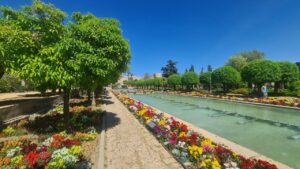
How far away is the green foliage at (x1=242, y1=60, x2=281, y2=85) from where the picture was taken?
3256cm

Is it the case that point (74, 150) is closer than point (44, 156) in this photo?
No

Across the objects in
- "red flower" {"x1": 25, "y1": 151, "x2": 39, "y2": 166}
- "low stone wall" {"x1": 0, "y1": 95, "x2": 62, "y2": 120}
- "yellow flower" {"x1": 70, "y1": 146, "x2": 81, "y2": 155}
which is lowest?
"yellow flower" {"x1": 70, "y1": 146, "x2": 81, "y2": 155}

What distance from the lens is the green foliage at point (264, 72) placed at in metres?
32.6

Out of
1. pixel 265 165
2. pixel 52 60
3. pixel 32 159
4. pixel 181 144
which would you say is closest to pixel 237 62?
pixel 181 144

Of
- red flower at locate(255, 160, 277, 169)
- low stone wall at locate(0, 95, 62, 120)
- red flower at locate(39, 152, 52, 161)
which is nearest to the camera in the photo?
red flower at locate(255, 160, 277, 169)

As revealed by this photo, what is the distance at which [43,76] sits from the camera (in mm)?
7855

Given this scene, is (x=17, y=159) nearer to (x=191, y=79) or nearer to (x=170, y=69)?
(x=191, y=79)

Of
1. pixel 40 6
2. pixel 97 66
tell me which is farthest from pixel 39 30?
pixel 97 66

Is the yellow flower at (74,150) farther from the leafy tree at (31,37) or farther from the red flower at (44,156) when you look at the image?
the leafy tree at (31,37)

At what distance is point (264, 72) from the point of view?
32688 millimetres

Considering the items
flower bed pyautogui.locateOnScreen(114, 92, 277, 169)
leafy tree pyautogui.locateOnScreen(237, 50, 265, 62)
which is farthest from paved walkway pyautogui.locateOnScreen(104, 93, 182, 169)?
leafy tree pyautogui.locateOnScreen(237, 50, 265, 62)

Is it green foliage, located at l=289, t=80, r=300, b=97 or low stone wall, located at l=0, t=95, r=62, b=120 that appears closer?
low stone wall, located at l=0, t=95, r=62, b=120

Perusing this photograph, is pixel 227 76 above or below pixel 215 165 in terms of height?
above

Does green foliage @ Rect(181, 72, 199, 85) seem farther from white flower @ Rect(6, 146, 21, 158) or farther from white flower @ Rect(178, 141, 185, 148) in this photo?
white flower @ Rect(6, 146, 21, 158)
